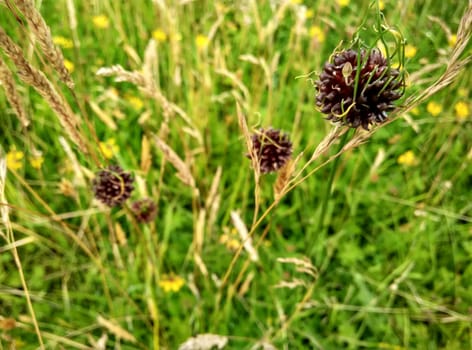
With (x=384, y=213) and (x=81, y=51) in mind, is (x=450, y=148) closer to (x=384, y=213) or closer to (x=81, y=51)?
(x=384, y=213)

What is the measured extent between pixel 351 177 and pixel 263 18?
33.4 inches

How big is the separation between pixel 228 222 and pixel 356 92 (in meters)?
0.91

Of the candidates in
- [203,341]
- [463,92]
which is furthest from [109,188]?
[463,92]

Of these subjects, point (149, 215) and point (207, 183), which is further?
point (207, 183)

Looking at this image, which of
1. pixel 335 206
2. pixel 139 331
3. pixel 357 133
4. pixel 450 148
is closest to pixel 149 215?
pixel 139 331

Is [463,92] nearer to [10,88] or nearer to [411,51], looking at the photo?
[411,51]

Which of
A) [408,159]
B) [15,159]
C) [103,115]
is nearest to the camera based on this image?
[103,115]

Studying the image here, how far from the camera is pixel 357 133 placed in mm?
633

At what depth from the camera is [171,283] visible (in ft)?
4.01

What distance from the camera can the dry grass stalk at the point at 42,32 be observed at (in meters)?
0.61

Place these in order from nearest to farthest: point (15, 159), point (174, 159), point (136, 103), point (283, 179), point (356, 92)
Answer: point (356, 92), point (283, 179), point (174, 159), point (15, 159), point (136, 103)

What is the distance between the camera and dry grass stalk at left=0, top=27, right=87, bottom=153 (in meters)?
0.64

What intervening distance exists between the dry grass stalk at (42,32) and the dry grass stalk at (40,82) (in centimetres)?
3

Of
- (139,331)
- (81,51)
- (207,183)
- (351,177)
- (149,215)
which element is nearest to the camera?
(149,215)
